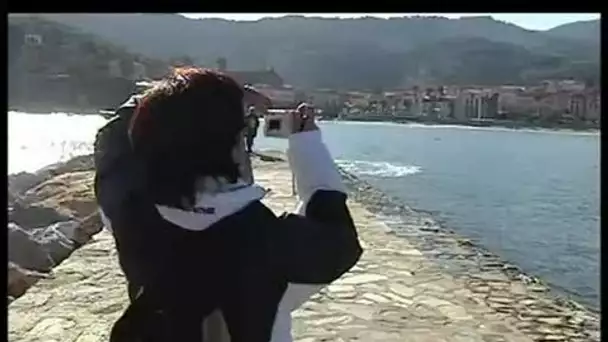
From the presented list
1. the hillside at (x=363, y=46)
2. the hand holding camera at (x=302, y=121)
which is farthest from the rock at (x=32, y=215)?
the hand holding camera at (x=302, y=121)

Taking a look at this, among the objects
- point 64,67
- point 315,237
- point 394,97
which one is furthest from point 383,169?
point 64,67

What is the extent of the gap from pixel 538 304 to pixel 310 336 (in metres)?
0.32

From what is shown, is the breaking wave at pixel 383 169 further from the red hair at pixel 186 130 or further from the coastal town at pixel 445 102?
the red hair at pixel 186 130

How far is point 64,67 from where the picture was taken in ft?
3.83

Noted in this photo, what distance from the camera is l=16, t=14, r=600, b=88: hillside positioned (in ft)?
Result: 3.67

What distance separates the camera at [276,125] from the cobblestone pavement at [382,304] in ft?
0.45

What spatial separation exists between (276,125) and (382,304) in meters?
0.32

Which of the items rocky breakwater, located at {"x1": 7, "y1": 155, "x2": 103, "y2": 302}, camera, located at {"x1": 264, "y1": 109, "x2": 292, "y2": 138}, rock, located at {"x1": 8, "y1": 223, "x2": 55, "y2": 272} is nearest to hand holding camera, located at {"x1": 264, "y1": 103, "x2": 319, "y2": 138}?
camera, located at {"x1": 264, "y1": 109, "x2": 292, "y2": 138}

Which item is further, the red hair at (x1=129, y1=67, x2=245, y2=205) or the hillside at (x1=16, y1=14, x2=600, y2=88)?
the hillside at (x1=16, y1=14, x2=600, y2=88)

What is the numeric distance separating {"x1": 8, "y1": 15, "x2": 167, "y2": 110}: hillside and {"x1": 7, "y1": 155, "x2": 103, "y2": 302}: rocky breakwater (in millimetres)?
96

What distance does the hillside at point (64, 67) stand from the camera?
1.11m

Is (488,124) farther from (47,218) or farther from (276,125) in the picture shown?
(47,218)

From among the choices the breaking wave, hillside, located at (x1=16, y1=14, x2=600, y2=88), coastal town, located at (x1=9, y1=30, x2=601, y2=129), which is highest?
hillside, located at (x1=16, y1=14, x2=600, y2=88)

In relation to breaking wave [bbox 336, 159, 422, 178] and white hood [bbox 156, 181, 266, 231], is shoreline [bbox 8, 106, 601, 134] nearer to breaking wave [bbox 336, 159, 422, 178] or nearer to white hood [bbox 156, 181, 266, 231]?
breaking wave [bbox 336, 159, 422, 178]
